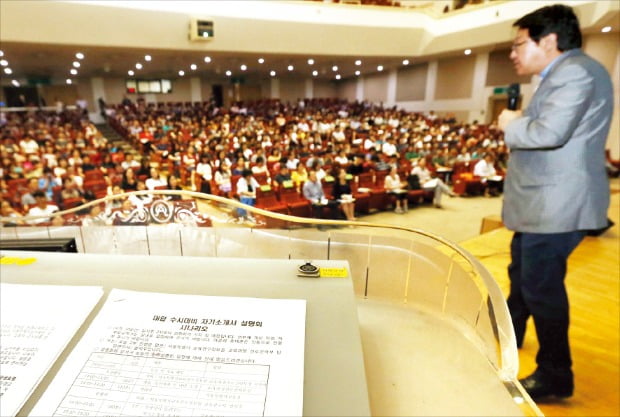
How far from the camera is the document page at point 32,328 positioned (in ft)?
1.70

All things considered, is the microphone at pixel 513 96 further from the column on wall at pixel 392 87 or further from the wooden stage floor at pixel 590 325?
the column on wall at pixel 392 87

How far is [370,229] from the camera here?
1.09 m

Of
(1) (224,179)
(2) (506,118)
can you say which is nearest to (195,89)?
(1) (224,179)

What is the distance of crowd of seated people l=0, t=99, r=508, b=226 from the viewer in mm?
5062

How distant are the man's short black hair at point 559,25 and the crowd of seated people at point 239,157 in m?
3.88

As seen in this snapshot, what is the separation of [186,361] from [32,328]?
325mm

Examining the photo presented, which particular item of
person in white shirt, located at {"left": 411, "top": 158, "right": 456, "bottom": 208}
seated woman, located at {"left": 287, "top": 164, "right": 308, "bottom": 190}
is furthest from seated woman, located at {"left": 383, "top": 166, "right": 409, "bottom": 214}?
seated woman, located at {"left": 287, "top": 164, "right": 308, "bottom": 190}

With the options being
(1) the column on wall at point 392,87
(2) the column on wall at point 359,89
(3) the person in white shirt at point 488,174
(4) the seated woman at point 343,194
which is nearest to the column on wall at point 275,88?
(2) the column on wall at point 359,89

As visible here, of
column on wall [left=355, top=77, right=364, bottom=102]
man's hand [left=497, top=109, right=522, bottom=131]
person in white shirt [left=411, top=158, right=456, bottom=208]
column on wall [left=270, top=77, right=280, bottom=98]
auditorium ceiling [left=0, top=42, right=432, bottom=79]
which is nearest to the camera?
man's hand [left=497, top=109, right=522, bottom=131]

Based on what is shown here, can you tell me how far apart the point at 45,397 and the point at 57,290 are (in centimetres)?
28

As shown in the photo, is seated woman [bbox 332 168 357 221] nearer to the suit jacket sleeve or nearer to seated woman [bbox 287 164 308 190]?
seated woman [bbox 287 164 308 190]

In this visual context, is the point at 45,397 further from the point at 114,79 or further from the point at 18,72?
the point at 114,79

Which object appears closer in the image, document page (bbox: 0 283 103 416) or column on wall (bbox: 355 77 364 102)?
document page (bbox: 0 283 103 416)

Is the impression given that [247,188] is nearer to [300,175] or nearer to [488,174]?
[300,175]
